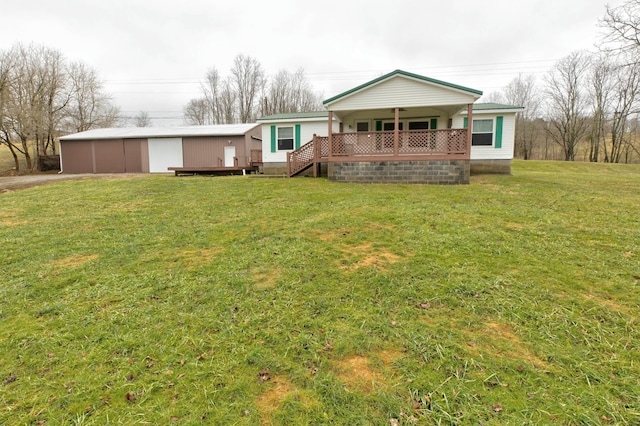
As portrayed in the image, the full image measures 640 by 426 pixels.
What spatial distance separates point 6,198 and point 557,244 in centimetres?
1508

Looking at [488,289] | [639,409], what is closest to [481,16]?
[488,289]

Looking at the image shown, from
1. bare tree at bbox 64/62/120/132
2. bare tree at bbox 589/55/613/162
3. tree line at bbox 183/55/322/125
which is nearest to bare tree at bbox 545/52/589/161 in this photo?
bare tree at bbox 589/55/613/162

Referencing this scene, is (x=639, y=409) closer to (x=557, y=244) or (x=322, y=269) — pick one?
(x=322, y=269)

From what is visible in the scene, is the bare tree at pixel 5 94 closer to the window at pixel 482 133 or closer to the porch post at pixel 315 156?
the porch post at pixel 315 156

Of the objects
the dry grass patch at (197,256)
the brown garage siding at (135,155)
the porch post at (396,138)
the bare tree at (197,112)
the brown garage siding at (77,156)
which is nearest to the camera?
the dry grass patch at (197,256)

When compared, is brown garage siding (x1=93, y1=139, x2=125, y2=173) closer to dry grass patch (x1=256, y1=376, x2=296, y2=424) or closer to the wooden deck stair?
the wooden deck stair

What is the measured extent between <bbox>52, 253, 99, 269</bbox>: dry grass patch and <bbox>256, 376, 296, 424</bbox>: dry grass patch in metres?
3.86

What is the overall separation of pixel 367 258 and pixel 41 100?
35.5 metres

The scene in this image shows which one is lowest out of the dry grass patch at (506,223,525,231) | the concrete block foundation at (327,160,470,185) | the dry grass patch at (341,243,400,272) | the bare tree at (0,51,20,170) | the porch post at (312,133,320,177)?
the dry grass patch at (341,243,400,272)

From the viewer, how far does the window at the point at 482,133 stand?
14.8 m

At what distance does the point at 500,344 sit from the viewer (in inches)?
103

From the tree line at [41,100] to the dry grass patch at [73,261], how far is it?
27376 mm

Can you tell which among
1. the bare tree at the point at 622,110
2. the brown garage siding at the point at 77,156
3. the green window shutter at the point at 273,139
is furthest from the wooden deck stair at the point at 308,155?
the bare tree at the point at 622,110

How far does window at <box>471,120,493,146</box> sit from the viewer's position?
48.6 feet
